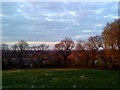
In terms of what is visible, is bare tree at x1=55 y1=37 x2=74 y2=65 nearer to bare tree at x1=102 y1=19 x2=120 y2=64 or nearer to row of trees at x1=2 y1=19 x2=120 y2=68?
row of trees at x1=2 y1=19 x2=120 y2=68

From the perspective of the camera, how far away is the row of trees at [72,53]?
1134 inches

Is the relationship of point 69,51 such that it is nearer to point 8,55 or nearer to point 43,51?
point 43,51

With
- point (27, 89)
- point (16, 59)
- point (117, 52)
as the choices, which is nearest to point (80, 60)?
point (117, 52)

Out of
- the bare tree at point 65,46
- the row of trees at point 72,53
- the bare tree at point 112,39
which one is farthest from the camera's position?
the bare tree at point 65,46

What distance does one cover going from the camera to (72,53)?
127 feet

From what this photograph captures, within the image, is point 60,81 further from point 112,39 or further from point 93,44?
point 93,44

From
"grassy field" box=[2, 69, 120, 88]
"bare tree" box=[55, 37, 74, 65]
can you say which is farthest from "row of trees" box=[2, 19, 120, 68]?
"grassy field" box=[2, 69, 120, 88]

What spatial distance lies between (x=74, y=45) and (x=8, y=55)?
593 inches

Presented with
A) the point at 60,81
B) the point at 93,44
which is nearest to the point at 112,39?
the point at 93,44

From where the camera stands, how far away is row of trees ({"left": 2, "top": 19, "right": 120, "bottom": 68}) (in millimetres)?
28800

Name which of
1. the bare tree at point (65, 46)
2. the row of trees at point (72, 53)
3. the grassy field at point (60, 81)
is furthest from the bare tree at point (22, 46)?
the grassy field at point (60, 81)

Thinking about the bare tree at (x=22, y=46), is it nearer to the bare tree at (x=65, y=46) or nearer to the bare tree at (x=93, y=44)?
the bare tree at (x=65, y=46)

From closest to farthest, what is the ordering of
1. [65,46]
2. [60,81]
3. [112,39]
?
[60,81], [112,39], [65,46]

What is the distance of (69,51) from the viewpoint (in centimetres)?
4078
